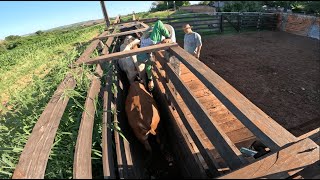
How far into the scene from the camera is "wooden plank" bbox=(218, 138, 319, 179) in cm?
147

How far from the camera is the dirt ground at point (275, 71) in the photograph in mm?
5855

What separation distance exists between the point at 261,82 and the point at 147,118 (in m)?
5.70

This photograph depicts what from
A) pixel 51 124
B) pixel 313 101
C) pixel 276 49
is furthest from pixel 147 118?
pixel 276 49

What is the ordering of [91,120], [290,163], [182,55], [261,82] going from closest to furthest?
[290,163]
[91,120]
[182,55]
[261,82]

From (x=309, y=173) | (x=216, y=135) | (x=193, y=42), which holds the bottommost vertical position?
(x=309, y=173)

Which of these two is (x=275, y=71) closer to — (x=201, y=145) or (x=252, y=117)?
(x=201, y=145)

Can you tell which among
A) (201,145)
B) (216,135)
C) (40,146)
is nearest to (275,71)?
(201,145)

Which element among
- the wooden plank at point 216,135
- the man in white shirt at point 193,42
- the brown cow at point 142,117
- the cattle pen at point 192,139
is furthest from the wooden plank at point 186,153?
the man in white shirt at point 193,42

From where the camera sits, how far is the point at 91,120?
2.35 metres

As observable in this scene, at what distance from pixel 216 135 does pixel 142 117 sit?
1.25 meters

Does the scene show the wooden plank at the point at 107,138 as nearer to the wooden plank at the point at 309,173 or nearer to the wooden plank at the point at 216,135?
the wooden plank at the point at 216,135

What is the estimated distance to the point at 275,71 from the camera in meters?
8.52

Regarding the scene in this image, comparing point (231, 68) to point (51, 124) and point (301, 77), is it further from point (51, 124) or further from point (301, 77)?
point (51, 124)

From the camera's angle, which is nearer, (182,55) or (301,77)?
(182,55)
